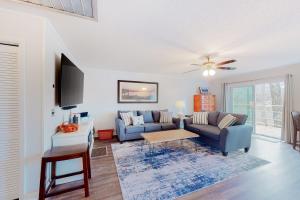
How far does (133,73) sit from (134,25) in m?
3.05

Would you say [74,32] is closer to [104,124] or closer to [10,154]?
[10,154]

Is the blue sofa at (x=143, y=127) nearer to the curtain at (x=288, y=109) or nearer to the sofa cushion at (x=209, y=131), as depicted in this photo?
the sofa cushion at (x=209, y=131)

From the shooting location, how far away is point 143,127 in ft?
12.9

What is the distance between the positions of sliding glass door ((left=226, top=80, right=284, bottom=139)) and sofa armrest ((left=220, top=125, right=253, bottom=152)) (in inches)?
81.6

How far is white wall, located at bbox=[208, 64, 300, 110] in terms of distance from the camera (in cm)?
374

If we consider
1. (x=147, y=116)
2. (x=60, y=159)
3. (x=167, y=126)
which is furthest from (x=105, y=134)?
(x=60, y=159)

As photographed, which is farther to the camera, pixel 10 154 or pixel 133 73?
pixel 133 73

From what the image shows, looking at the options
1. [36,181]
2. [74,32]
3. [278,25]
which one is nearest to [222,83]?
[278,25]

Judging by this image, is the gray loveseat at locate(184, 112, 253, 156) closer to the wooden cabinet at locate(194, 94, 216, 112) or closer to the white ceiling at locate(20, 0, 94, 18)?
the wooden cabinet at locate(194, 94, 216, 112)

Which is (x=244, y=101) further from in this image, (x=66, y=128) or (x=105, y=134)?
(x=66, y=128)

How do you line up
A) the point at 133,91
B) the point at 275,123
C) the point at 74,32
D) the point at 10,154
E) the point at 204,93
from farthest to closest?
the point at 204,93
the point at 133,91
the point at 275,123
the point at 74,32
the point at 10,154

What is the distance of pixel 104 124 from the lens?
4.41m

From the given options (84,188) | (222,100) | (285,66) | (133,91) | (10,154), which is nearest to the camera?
(10,154)

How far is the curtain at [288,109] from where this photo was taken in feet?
12.5
